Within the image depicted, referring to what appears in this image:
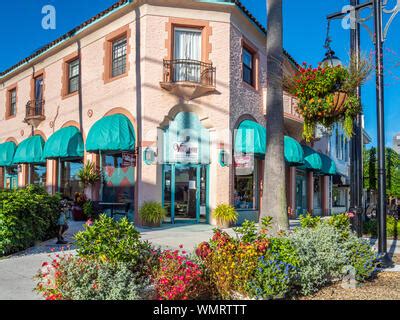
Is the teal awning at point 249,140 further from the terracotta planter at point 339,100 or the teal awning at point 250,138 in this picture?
the terracotta planter at point 339,100

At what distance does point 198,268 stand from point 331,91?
4.60m

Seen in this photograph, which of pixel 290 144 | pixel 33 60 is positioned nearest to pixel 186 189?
pixel 290 144

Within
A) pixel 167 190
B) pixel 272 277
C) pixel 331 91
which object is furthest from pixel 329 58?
pixel 167 190

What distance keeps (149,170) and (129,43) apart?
17.0ft

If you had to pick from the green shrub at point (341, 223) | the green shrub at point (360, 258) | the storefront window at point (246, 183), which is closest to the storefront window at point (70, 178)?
the storefront window at point (246, 183)

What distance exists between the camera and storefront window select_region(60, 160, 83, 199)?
55.0ft

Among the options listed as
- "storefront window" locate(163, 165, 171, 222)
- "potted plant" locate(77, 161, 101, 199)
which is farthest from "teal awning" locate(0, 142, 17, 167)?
"storefront window" locate(163, 165, 171, 222)

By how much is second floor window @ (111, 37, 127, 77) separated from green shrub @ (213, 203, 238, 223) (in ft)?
22.4

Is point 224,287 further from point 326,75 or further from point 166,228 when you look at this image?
point 166,228

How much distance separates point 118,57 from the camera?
1514cm

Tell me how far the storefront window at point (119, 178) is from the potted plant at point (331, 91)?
794cm
